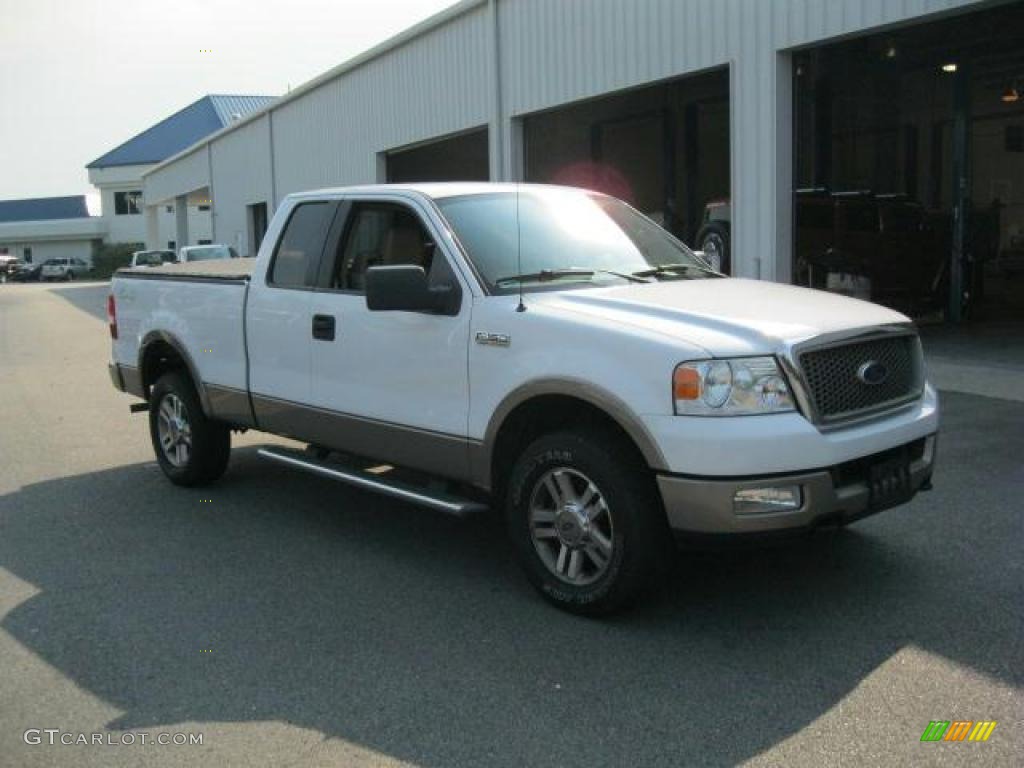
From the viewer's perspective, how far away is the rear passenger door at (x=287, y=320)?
5954 mm

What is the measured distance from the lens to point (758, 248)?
12273mm

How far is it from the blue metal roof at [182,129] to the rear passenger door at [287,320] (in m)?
63.4

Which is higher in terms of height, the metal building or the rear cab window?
the metal building

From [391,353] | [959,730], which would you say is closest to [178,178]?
[391,353]

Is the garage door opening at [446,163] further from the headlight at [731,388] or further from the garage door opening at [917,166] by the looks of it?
the headlight at [731,388]

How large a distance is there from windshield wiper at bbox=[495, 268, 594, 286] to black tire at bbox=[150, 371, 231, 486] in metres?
2.96

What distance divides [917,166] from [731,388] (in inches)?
882

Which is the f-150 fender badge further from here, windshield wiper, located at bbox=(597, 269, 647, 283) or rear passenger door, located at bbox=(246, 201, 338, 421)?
rear passenger door, located at bbox=(246, 201, 338, 421)

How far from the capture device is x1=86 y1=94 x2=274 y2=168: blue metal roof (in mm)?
68125

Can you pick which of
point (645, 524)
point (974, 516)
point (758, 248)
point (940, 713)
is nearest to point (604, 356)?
point (645, 524)

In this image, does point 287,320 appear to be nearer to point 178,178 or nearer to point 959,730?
point 959,730

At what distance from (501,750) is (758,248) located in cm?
979

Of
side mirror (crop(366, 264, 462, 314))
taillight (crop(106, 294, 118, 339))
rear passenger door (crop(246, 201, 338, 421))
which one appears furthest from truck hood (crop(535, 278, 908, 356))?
taillight (crop(106, 294, 118, 339))

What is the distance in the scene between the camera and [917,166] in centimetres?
2400
